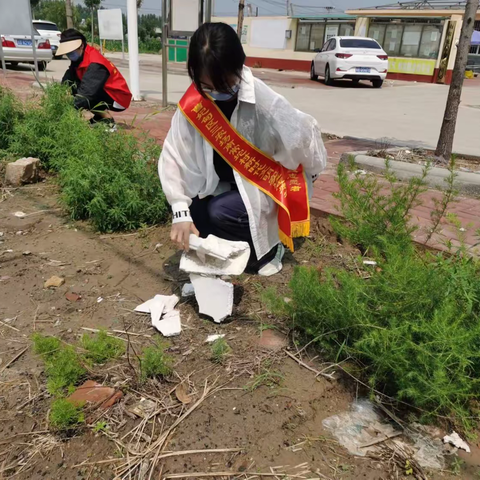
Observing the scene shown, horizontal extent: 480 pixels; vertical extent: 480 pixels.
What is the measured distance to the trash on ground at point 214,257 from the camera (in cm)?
229

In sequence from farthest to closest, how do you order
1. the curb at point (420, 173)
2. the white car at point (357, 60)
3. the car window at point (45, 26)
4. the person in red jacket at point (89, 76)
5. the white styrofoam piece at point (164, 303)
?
the car window at point (45, 26) → the white car at point (357, 60) → the person in red jacket at point (89, 76) → the curb at point (420, 173) → the white styrofoam piece at point (164, 303)

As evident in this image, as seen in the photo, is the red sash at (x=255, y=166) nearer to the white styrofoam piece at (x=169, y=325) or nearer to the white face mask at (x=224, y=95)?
the white face mask at (x=224, y=95)

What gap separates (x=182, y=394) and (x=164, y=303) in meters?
0.63

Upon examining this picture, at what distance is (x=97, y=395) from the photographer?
1.81 metres

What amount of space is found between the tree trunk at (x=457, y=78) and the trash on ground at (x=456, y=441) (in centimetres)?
366

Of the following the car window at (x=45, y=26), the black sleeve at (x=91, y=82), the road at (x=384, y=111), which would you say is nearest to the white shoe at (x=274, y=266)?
the black sleeve at (x=91, y=82)

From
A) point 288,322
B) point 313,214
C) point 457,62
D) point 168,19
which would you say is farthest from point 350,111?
point 288,322

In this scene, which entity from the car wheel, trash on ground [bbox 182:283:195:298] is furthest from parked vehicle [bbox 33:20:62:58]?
trash on ground [bbox 182:283:195:298]

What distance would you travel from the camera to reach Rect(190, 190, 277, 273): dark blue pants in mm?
2603

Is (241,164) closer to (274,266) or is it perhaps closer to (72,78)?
(274,266)

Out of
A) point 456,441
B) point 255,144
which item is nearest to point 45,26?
point 255,144

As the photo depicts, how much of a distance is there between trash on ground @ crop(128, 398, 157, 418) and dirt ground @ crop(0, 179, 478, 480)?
0.07 feet

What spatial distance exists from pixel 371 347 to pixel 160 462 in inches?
33.2

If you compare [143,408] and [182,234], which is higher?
[182,234]
